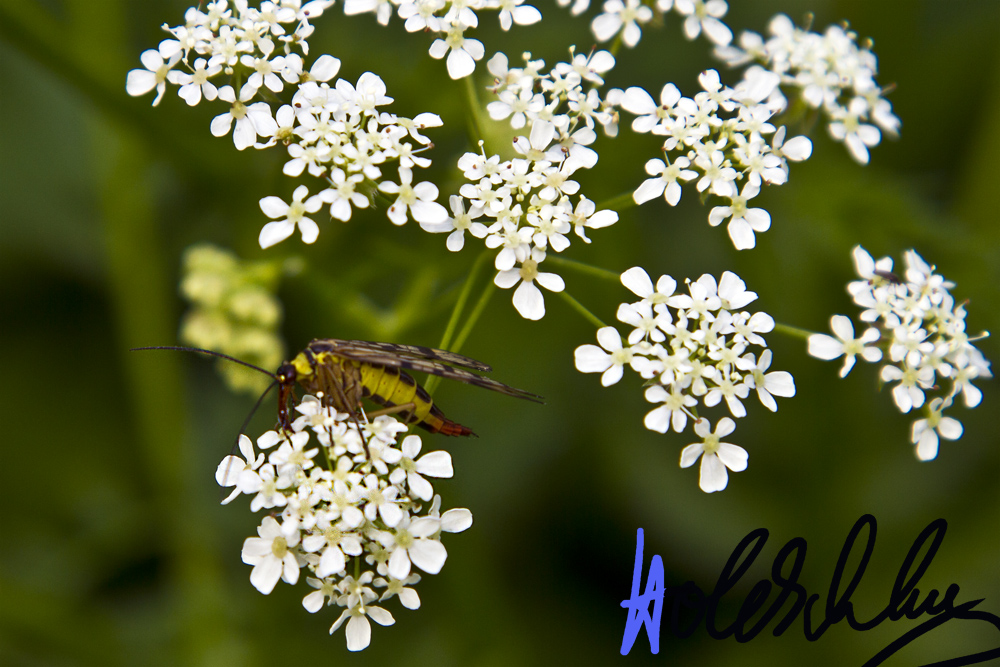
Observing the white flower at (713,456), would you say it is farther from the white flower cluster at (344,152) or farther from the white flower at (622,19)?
the white flower at (622,19)

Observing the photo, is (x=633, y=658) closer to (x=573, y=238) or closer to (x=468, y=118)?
(x=573, y=238)

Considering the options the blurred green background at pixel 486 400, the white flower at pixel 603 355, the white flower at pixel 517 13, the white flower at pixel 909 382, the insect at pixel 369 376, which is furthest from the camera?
the blurred green background at pixel 486 400

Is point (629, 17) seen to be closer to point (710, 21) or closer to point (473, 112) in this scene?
point (710, 21)

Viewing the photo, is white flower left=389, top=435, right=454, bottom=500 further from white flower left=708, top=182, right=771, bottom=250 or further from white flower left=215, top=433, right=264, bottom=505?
white flower left=708, top=182, right=771, bottom=250

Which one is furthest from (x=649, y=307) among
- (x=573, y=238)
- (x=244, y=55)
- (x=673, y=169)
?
(x=244, y=55)

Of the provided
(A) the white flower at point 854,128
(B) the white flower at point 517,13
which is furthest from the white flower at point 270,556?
(A) the white flower at point 854,128

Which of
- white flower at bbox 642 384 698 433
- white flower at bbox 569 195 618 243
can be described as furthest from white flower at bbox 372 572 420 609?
white flower at bbox 569 195 618 243
